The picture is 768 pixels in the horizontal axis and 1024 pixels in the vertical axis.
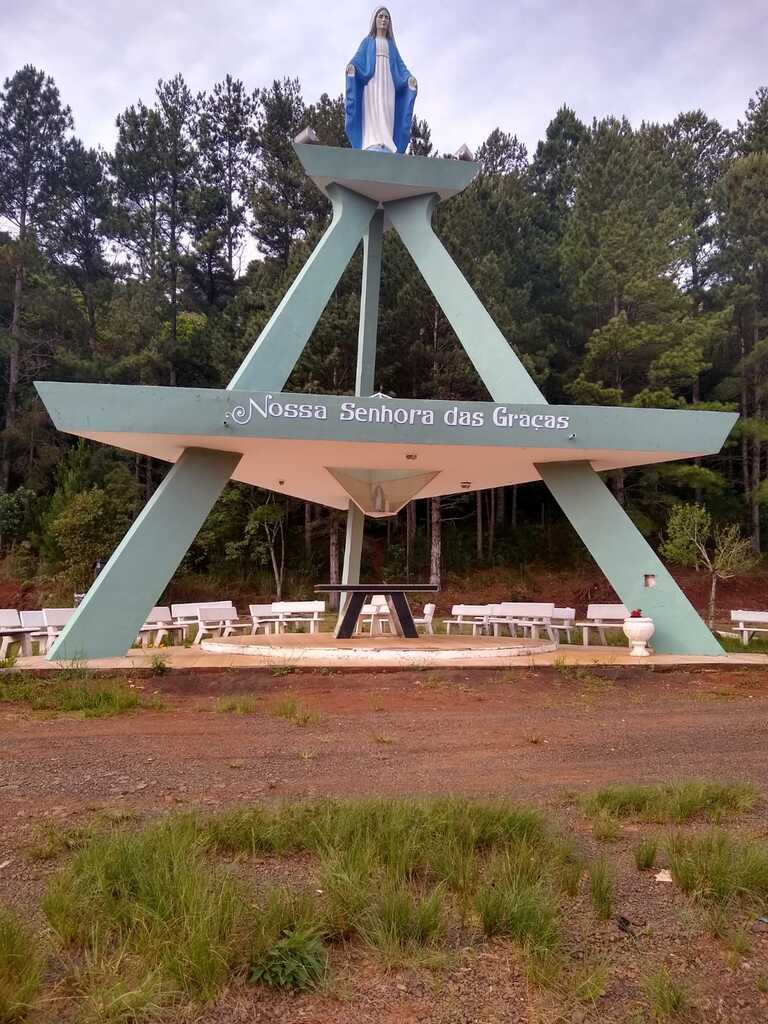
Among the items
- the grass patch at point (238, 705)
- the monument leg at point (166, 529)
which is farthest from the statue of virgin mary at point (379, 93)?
the grass patch at point (238, 705)

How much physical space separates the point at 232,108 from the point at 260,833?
4270cm

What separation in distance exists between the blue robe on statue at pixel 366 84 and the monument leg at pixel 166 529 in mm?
4184

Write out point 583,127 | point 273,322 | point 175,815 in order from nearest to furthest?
1. point 175,815
2. point 273,322
3. point 583,127

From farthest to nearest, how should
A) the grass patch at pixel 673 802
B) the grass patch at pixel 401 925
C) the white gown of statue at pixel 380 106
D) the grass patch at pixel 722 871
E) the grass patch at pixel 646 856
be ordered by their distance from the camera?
the white gown of statue at pixel 380 106
the grass patch at pixel 673 802
the grass patch at pixel 646 856
the grass patch at pixel 722 871
the grass patch at pixel 401 925

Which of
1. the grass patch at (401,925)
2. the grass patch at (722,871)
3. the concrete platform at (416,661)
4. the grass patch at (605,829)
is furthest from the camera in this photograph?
the concrete platform at (416,661)

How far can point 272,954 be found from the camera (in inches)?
125

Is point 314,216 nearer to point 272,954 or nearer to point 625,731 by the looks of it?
point 625,731

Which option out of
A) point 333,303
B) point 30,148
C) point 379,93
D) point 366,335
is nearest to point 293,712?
point 366,335

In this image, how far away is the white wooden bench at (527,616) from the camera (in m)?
17.3

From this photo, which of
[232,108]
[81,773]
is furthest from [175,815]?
[232,108]

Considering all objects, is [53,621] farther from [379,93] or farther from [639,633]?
[379,93]

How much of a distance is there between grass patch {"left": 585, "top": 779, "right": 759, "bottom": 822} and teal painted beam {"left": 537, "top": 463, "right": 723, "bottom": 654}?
7.95 meters

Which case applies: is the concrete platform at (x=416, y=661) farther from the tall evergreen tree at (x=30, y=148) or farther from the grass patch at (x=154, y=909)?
the tall evergreen tree at (x=30, y=148)

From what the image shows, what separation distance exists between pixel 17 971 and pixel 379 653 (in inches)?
378
